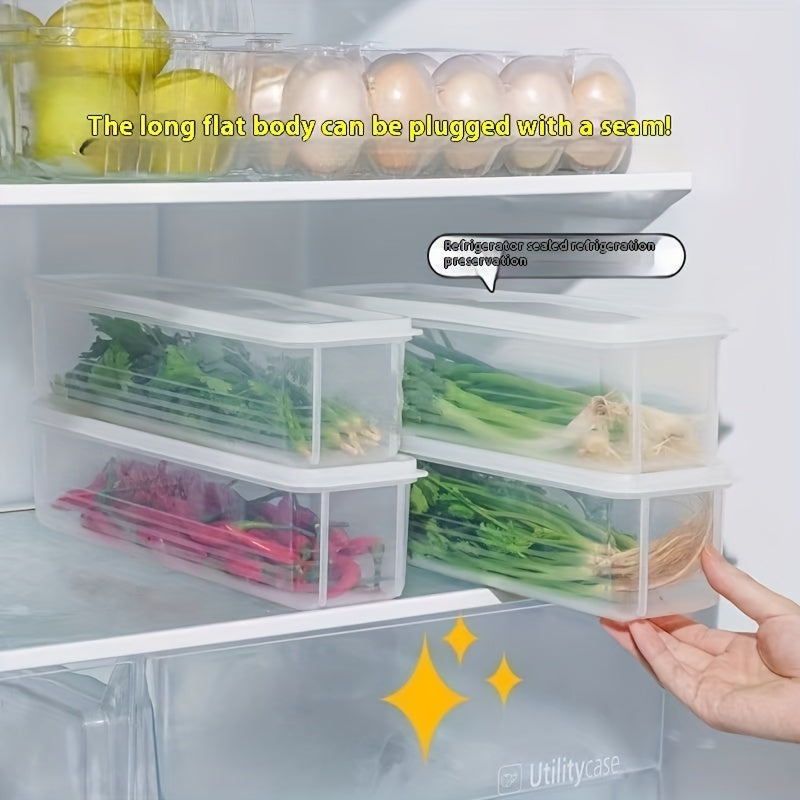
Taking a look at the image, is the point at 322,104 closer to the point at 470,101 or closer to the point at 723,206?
the point at 470,101

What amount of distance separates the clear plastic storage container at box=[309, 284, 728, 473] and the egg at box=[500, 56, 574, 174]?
4.6 inches

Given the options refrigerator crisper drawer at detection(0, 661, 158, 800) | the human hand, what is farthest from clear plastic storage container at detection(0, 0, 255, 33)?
the human hand

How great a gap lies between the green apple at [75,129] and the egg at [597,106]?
1.25 feet

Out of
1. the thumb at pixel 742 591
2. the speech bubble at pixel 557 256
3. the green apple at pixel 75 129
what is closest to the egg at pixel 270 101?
the green apple at pixel 75 129

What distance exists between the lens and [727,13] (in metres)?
1.20

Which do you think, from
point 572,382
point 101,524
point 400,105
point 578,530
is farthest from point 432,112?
point 101,524

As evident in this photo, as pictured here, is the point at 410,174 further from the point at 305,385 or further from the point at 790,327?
the point at 790,327

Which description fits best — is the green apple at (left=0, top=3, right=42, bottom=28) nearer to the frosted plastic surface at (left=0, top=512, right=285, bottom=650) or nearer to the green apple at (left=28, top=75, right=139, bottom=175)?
the green apple at (left=28, top=75, right=139, bottom=175)

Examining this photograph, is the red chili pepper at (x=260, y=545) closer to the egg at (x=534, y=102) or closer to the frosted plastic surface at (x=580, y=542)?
the frosted plastic surface at (x=580, y=542)

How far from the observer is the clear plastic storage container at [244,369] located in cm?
104

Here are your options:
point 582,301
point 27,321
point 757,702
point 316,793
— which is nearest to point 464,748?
point 316,793

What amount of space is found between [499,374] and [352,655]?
281 mm

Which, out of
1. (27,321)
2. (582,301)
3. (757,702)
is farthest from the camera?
(27,321)

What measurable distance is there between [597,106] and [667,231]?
0.14 meters
